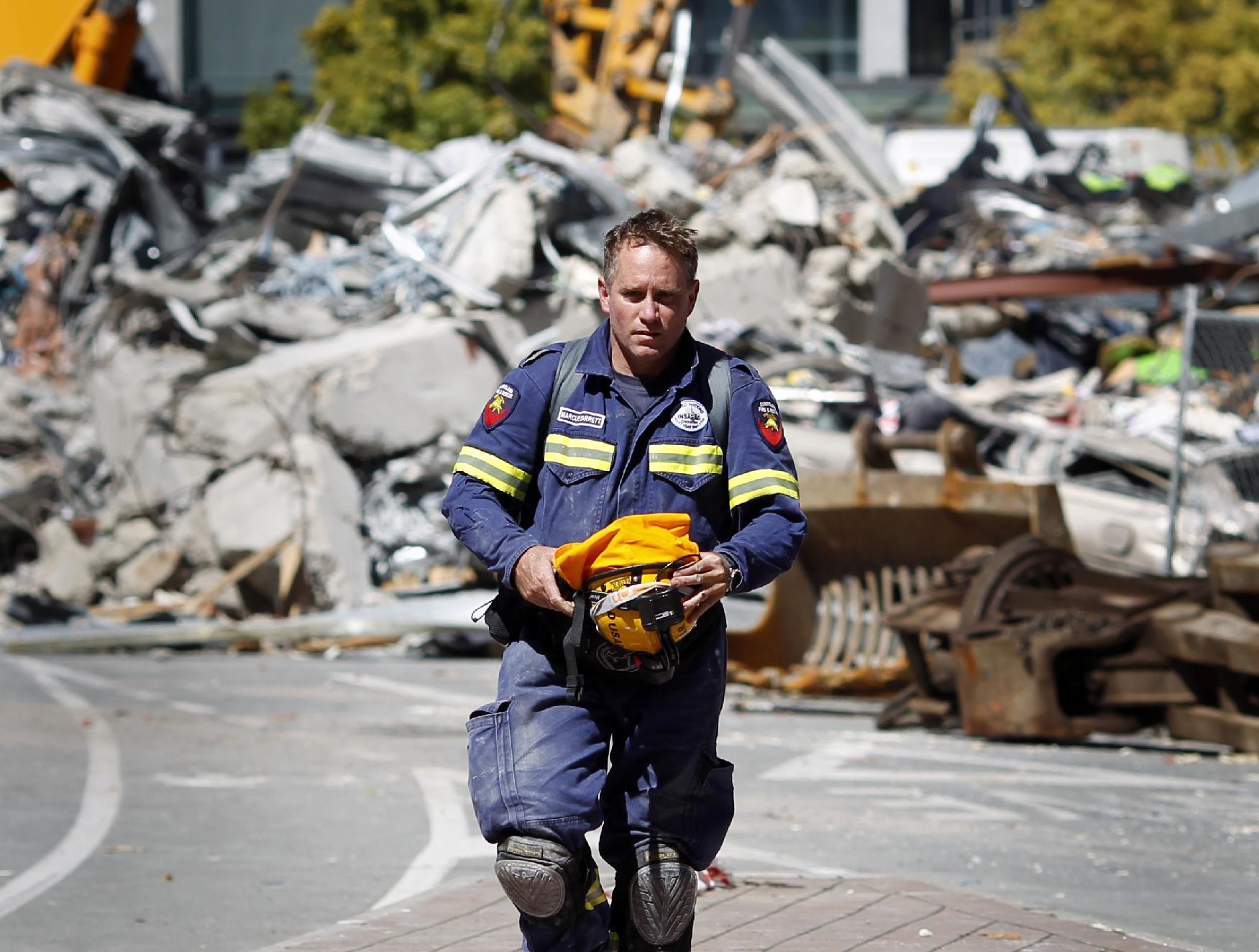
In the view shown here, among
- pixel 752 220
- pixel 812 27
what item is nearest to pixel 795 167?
pixel 752 220

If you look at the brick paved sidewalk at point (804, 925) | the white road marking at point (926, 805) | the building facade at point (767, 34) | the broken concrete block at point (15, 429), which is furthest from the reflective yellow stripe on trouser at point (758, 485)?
the building facade at point (767, 34)

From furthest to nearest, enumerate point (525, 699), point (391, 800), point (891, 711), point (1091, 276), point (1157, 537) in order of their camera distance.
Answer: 1. point (1091, 276)
2. point (1157, 537)
3. point (891, 711)
4. point (391, 800)
5. point (525, 699)

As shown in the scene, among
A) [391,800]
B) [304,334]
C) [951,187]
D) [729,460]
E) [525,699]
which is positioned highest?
[951,187]

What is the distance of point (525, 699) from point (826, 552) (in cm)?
718

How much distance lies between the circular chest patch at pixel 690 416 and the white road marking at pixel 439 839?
6.97ft

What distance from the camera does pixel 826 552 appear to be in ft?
36.1

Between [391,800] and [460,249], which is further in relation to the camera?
[460,249]

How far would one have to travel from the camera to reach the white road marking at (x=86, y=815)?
5.89 m

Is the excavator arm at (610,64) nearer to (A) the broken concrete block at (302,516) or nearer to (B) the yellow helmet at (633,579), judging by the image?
(A) the broken concrete block at (302,516)

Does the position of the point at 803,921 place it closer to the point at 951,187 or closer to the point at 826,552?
the point at 826,552

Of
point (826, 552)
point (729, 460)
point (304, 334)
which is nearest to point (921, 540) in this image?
point (826, 552)

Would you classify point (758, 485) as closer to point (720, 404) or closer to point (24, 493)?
point (720, 404)

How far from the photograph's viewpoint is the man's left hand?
3775mm

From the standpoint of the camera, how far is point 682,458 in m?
3.99
